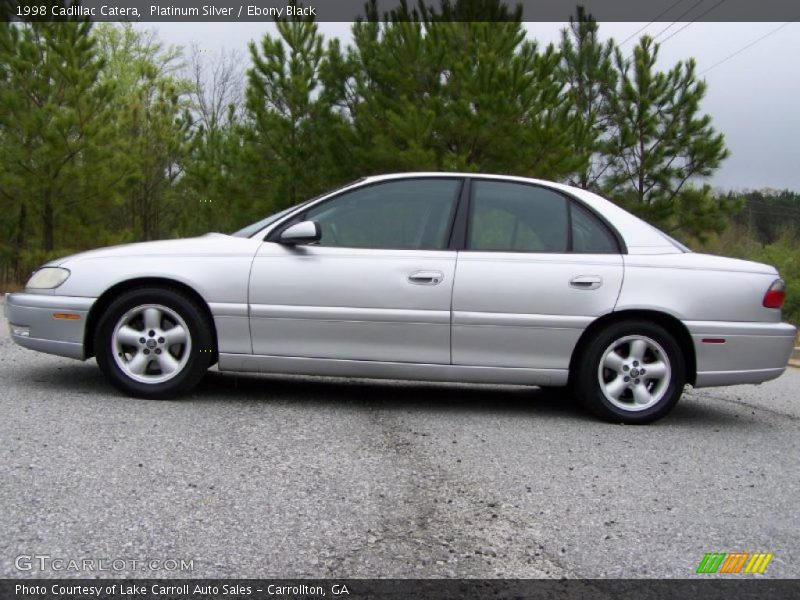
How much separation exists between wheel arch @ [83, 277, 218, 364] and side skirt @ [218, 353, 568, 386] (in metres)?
0.26

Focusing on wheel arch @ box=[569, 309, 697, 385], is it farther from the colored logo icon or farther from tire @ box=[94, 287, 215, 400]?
the colored logo icon

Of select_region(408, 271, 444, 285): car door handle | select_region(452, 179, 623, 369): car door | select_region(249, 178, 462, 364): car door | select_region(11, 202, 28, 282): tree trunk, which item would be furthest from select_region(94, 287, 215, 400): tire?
select_region(11, 202, 28, 282): tree trunk

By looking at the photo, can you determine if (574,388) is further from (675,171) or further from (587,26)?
(587,26)

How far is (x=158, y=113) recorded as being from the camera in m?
26.4

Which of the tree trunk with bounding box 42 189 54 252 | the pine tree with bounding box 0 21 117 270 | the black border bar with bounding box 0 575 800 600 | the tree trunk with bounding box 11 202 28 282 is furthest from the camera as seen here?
the tree trunk with bounding box 11 202 28 282

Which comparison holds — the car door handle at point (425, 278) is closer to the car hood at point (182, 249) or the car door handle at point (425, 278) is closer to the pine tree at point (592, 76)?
the car hood at point (182, 249)

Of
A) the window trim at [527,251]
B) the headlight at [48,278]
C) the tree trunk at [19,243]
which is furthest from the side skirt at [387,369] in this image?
the tree trunk at [19,243]

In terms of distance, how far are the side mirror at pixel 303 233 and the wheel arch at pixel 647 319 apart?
180 cm

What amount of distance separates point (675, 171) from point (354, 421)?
19.6m

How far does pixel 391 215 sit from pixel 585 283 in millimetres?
1337

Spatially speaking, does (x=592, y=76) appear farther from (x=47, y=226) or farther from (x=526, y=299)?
(x=526, y=299)

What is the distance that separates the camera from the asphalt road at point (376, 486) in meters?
3.18

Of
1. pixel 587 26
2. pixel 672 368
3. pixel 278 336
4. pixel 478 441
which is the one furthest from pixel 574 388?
pixel 587 26

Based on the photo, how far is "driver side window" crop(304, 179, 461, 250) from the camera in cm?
593
